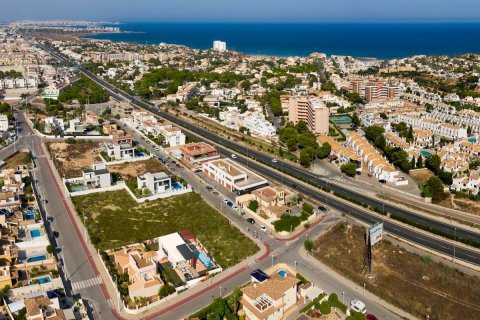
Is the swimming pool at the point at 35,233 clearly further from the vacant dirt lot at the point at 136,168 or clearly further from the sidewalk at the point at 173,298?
the vacant dirt lot at the point at 136,168

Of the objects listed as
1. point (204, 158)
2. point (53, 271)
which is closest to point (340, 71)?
point (204, 158)

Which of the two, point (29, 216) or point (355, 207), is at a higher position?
point (29, 216)

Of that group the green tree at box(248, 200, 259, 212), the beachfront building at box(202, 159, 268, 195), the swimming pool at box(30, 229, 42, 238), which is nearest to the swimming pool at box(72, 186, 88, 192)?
the swimming pool at box(30, 229, 42, 238)

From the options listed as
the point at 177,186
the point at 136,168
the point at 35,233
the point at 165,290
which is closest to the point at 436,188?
the point at 177,186

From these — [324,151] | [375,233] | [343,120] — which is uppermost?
[343,120]

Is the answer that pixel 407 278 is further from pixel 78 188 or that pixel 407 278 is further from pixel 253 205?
pixel 78 188

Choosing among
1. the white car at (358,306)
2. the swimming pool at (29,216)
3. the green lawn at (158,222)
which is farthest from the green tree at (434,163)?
the swimming pool at (29,216)

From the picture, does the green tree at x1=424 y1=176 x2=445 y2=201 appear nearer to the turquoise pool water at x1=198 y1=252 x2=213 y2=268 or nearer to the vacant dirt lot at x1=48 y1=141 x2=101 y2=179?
the turquoise pool water at x1=198 y1=252 x2=213 y2=268
